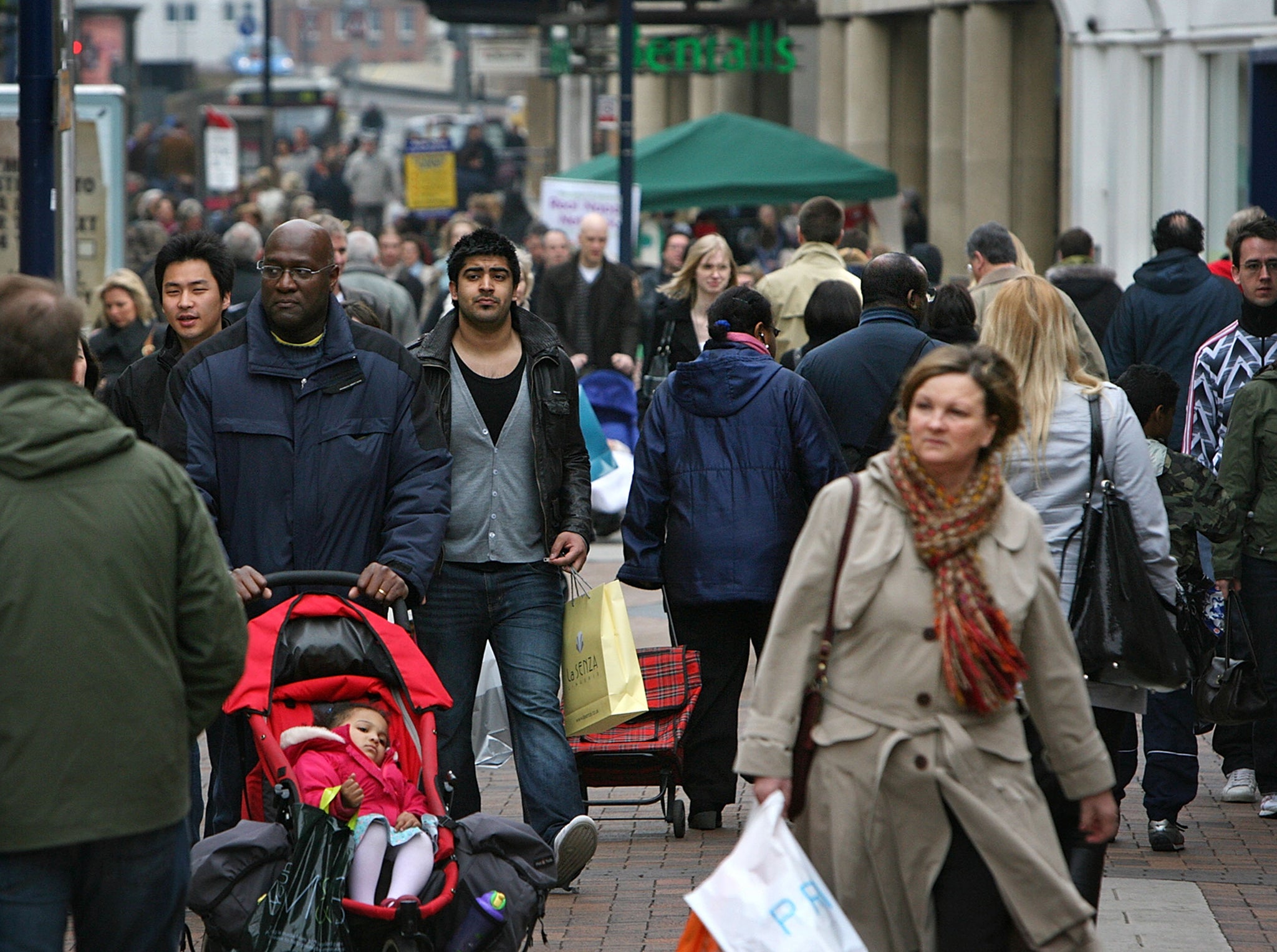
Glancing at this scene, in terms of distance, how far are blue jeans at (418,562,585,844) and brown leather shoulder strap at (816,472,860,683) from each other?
6.83 ft

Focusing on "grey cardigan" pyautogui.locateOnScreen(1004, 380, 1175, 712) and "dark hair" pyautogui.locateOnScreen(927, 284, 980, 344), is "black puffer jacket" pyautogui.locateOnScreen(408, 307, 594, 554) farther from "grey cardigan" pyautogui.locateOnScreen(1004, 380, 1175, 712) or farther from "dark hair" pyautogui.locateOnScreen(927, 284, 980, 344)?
"dark hair" pyautogui.locateOnScreen(927, 284, 980, 344)

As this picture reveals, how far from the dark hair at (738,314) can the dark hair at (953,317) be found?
3.91ft

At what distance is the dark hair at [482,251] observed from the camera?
6.39m

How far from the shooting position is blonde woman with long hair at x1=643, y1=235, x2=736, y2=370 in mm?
11812

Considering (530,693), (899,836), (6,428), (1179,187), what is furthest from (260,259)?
(1179,187)

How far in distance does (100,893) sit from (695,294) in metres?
8.27

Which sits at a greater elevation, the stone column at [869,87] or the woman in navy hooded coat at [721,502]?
the stone column at [869,87]

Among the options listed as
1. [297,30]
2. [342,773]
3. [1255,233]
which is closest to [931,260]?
[1255,233]

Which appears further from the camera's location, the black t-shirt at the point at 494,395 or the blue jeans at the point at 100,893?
the black t-shirt at the point at 494,395

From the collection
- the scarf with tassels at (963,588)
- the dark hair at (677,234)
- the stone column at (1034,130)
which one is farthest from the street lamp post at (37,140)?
the stone column at (1034,130)

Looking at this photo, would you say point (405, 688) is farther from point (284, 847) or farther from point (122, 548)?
point (122, 548)

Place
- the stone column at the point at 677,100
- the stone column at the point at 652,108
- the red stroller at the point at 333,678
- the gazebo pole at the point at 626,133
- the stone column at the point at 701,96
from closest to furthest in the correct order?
the red stroller at the point at 333,678
the gazebo pole at the point at 626,133
the stone column at the point at 701,96
the stone column at the point at 652,108
the stone column at the point at 677,100

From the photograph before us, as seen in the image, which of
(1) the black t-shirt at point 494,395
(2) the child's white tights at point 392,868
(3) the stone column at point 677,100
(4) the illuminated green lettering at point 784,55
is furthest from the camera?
(3) the stone column at point 677,100

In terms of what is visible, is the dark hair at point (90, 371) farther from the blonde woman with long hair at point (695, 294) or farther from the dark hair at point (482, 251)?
the blonde woman with long hair at point (695, 294)
